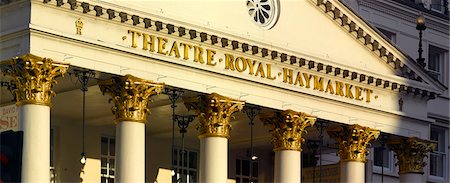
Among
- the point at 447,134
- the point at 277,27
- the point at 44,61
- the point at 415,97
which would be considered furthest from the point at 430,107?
the point at 44,61

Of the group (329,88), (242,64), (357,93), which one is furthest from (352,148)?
(242,64)

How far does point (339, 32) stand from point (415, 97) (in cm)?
489

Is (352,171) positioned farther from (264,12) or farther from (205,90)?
(205,90)

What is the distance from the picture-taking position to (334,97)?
38062mm

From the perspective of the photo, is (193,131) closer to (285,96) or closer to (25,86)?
(285,96)

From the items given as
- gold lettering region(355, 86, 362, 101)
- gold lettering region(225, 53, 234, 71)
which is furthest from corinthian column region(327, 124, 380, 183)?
gold lettering region(225, 53, 234, 71)

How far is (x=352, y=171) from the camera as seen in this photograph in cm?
3897

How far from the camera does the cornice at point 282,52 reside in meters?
29.5

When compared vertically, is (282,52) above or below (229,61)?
above

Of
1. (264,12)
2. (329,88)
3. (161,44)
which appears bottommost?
(329,88)

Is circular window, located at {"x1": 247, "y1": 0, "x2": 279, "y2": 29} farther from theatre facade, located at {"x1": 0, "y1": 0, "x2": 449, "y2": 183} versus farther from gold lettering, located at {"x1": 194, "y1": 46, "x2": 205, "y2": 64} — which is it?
gold lettering, located at {"x1": 194, "y1": 46, "x2": 205, "y2": 64}

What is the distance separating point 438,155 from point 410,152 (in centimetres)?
1233

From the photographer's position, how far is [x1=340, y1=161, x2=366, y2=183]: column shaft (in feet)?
128

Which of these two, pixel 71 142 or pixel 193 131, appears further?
pixel 193 131
